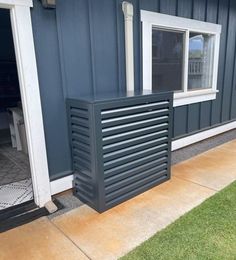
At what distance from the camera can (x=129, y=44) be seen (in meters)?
2.81

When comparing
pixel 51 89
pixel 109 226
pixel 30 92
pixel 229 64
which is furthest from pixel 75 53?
pixel 229 64

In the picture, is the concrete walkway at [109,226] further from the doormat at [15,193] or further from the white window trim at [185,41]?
the white window trim at [185,41]

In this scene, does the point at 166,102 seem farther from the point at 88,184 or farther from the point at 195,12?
the point at 195,12

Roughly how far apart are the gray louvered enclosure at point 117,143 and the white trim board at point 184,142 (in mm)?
118

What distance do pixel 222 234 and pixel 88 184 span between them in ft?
4.03

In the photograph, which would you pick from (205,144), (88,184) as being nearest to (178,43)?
(205,144)

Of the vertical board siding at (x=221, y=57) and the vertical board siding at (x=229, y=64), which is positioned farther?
the vertical board siding at (x=229, y=64)

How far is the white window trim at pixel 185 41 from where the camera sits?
9.98 feet

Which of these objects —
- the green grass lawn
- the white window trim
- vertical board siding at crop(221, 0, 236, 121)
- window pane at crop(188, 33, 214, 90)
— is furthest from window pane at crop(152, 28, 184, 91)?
the green grass lawn

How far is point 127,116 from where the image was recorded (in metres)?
2.33

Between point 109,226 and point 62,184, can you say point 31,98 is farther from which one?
point 109,226

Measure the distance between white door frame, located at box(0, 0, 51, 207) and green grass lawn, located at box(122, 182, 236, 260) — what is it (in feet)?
3.64

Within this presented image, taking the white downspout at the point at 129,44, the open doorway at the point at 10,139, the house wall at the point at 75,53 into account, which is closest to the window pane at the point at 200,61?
the house wall at the point at 75,53

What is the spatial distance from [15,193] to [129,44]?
6.77 feet
